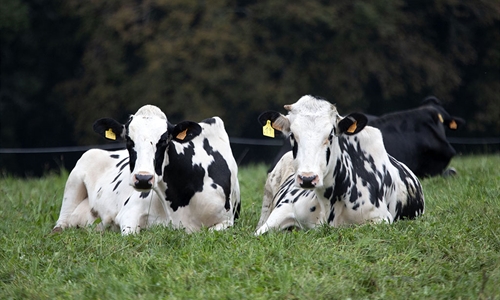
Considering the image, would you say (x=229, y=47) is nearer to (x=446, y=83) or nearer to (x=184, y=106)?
(x=184, y=106)

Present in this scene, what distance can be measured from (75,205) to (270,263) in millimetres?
4333

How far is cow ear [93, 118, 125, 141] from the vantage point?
8.36 meters

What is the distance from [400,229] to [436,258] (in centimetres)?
80

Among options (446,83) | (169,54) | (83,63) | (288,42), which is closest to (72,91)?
(83,63)

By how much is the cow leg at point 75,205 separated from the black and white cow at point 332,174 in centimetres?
255

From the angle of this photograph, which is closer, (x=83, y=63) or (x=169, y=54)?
(x=169, y=54)

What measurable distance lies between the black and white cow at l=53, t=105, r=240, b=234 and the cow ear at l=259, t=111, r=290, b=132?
79 cm

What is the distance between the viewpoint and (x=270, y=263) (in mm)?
6320

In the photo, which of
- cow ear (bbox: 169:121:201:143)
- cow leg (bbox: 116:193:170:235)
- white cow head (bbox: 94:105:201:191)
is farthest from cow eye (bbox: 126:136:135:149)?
cow leg (bbox: 116:193:170:235)

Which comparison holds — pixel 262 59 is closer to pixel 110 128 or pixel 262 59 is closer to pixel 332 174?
pixel 110 128

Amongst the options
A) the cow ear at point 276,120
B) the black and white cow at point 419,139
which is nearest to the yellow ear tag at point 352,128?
the cow ear at point 276,120

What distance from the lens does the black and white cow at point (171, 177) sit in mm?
7938

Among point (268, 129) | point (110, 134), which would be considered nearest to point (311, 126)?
point (268, 129)

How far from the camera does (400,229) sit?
23.9 feet
